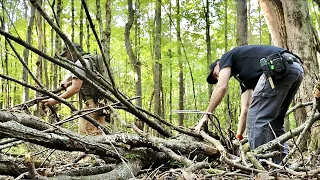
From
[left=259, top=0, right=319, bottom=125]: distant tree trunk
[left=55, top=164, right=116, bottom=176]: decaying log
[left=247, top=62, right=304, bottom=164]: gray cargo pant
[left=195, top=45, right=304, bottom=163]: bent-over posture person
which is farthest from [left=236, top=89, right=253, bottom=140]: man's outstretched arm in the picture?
[left=55, top=164, right=116, bottom=176]: decaying log

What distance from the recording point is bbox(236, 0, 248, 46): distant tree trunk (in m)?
7.44

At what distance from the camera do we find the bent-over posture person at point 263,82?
3.43m

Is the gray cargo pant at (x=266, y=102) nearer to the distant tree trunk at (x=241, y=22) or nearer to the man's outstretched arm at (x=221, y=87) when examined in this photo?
the man's outstretched arm at (x=221, y=87)

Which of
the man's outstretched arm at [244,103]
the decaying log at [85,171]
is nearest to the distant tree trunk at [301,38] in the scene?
the man's outstretched arm at [244,103]

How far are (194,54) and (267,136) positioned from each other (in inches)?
437

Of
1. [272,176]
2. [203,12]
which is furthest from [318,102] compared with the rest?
[203,12]

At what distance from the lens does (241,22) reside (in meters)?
7.51

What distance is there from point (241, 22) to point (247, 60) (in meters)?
4.13

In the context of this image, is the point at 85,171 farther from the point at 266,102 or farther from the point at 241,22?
the point at 241,22

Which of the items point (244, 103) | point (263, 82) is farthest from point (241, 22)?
point (263, 82)

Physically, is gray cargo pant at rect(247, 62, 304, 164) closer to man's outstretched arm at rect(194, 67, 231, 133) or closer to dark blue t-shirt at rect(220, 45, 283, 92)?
dark blue t-shirt at rect(220, 45, 283, 92)

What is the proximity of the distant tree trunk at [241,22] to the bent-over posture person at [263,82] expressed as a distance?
3883 mm

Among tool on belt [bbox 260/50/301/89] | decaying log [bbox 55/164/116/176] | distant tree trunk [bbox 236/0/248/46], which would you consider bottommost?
decaying log [bbox 55/164/116/176]

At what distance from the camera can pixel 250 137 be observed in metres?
3.51
